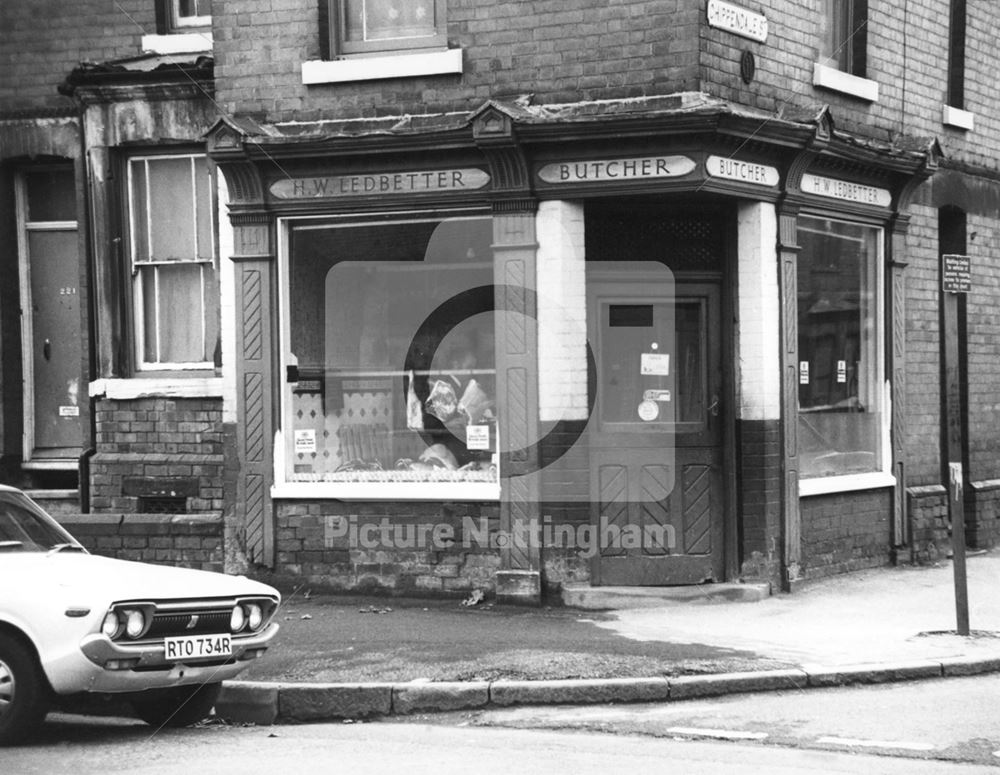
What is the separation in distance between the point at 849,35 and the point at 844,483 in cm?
421

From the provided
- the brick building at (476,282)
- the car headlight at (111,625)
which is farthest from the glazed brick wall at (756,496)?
the car headlight at (111,625)

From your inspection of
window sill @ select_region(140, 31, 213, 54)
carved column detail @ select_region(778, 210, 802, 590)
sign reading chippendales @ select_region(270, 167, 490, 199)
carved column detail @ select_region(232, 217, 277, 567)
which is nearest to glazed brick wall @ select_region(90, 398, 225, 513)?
carved column detail @ select_region(232, 217, 277, 567)

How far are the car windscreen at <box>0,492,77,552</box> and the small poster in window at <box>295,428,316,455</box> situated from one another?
4.29 m

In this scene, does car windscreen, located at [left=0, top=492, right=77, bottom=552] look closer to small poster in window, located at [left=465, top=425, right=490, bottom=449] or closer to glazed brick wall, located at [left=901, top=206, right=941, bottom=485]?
small poster in window, located at [left=465, top=425, right=490, bottom=449]

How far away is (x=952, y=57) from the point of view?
1652cm

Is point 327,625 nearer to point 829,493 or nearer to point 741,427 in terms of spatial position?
point 741,427

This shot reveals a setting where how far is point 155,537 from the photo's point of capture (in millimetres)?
14242

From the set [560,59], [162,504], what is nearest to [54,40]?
[162,504]

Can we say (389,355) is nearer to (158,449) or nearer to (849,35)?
(158,449)

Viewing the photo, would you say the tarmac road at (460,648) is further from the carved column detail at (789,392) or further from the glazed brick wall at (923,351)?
the glazed brick wall at (923,351)

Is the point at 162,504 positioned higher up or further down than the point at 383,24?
further down

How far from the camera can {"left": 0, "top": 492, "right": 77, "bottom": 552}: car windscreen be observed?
904cm

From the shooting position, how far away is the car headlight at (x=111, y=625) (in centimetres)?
808

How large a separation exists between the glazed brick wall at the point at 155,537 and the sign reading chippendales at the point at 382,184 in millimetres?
3089
